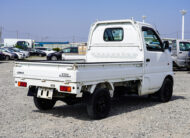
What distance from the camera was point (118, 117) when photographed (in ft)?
23.1

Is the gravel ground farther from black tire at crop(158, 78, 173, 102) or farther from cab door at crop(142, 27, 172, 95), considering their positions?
cab door at crop(142, 27, 172, 95)

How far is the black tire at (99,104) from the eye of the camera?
6.50 metres

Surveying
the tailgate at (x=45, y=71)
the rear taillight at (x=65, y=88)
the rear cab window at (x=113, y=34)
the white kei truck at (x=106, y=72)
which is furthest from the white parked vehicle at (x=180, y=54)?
the rear taillight at (x=65, y=88)

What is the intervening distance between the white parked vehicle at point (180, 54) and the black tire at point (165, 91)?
1085cm

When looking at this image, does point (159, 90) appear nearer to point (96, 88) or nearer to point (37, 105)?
point (96, 88)

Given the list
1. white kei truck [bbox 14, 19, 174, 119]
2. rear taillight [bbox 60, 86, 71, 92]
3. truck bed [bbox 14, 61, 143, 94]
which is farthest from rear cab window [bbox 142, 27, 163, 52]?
rear taillight [bbox 60, 86, 71, 92]

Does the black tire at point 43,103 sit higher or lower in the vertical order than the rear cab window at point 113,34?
lower

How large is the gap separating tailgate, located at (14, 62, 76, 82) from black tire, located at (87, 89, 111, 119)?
0.73m

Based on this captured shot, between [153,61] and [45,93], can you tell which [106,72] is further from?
[153,61]

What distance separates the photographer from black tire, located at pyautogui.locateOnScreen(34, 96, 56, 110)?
7.54 meters

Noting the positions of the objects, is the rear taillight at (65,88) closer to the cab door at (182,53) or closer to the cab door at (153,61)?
the cab door at (153,61)

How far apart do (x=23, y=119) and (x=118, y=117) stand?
211 centimetres

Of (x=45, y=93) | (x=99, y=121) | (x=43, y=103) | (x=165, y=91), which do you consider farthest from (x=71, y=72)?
(x=165, y=91)

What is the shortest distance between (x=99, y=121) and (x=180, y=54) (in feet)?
47.1
